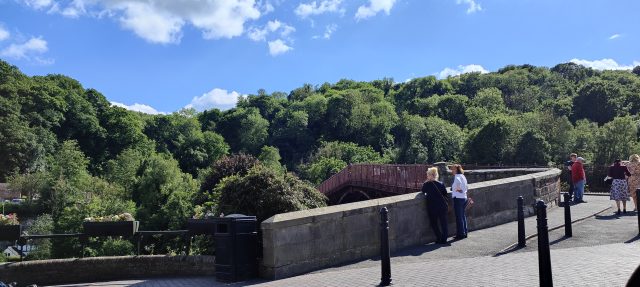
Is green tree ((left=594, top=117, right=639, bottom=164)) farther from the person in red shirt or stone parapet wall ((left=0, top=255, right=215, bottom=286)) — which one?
stone parapet wall ((left=0, top=255, right=215, bottom=286))

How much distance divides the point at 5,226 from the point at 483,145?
5417cm

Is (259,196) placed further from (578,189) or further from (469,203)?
(578,189)

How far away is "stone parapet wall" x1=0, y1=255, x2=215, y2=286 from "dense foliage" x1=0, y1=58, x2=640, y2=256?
1.27 meters

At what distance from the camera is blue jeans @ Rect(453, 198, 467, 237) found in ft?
34.9

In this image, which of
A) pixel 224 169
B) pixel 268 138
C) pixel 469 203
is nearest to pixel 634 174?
pixel 469 203

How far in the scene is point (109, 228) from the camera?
946cm

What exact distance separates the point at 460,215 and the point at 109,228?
6.70 m

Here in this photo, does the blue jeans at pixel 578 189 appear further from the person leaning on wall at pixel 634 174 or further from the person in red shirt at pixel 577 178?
the person leaning on wall at pixel 634 174

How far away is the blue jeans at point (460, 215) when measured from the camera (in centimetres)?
1063

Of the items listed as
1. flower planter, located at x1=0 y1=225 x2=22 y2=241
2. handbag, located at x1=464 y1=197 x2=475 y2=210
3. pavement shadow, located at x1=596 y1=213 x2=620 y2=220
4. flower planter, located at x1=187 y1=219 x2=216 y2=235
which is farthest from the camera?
pavement shadow, located at x1=596 y1=213 x2=620 y2=220

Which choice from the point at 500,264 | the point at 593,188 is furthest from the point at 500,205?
the point at 593,188

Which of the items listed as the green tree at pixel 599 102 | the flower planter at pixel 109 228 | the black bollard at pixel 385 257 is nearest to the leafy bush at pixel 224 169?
the flower planter at pixel 109 228

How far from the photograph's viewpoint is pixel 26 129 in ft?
235

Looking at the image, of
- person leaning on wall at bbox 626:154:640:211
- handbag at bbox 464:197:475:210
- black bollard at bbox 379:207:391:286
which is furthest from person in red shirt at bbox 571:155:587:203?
black bollard at bbox 379:207:391:286
